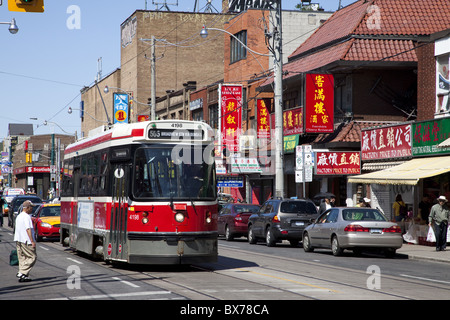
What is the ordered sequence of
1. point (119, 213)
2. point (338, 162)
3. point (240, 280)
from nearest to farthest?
point (240, 280), point (119, 213), point (338, 162)

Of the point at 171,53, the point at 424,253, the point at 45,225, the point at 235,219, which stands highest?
the point at 171,53

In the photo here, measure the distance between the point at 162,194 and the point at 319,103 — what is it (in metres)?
20.9

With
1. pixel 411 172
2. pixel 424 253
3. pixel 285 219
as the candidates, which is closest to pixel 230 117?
pixel 285 219

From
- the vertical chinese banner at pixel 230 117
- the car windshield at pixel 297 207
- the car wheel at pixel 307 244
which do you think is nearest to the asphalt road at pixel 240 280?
the car wheel at pixel 307 244

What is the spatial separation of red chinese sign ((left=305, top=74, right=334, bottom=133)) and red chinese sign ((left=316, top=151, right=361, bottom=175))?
5.42 feet

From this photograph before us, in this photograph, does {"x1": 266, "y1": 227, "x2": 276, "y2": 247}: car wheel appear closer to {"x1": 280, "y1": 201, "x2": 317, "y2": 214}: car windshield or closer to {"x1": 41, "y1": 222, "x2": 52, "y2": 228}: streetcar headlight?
{"x1": 280, "y1": 201, "x2": 317, "y2": 214}: car windshield

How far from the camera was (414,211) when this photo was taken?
30.2 m

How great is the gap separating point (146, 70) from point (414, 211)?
57014mm

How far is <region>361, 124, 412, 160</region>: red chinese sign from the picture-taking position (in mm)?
30812

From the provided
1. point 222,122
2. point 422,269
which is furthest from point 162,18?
point 422,269

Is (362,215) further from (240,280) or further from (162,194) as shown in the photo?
(240,280)

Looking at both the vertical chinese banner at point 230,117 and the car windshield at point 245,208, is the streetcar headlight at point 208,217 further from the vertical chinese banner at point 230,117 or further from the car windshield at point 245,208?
the vertical chinese banner at point 230,117

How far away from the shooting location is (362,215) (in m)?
23.6

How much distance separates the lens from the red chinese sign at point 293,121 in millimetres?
38969
